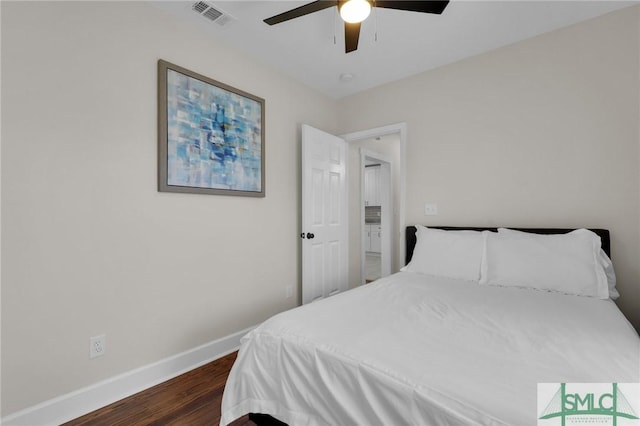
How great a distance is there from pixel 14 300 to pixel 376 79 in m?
3.34

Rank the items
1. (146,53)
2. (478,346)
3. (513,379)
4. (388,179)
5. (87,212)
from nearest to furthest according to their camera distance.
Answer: (513,379) → (478,346) → (87,212) → (146,53) → (388,179)

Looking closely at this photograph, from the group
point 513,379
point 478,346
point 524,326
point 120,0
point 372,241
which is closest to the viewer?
point 513,379

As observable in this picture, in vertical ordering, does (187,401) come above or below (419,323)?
below

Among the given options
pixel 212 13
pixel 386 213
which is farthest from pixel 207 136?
pixel 386 213

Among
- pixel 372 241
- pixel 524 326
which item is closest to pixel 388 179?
pixel 372 241

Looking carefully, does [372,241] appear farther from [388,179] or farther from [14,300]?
[14,300]

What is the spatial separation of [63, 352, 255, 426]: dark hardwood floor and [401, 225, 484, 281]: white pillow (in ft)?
5.61

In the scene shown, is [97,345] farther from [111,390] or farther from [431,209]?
[431,209]

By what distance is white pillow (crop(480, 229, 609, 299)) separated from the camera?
1.90 metres

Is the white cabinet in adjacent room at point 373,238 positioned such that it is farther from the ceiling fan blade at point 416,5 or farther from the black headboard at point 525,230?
the ceiling fan blade at point 416,5

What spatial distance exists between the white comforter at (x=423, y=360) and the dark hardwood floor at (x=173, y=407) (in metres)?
0.49

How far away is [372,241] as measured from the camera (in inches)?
286

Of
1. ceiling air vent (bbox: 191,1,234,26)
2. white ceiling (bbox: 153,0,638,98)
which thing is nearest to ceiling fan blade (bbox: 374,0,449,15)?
white ceiling (bbox: 153,0,638,98)

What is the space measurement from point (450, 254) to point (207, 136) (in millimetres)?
2163
